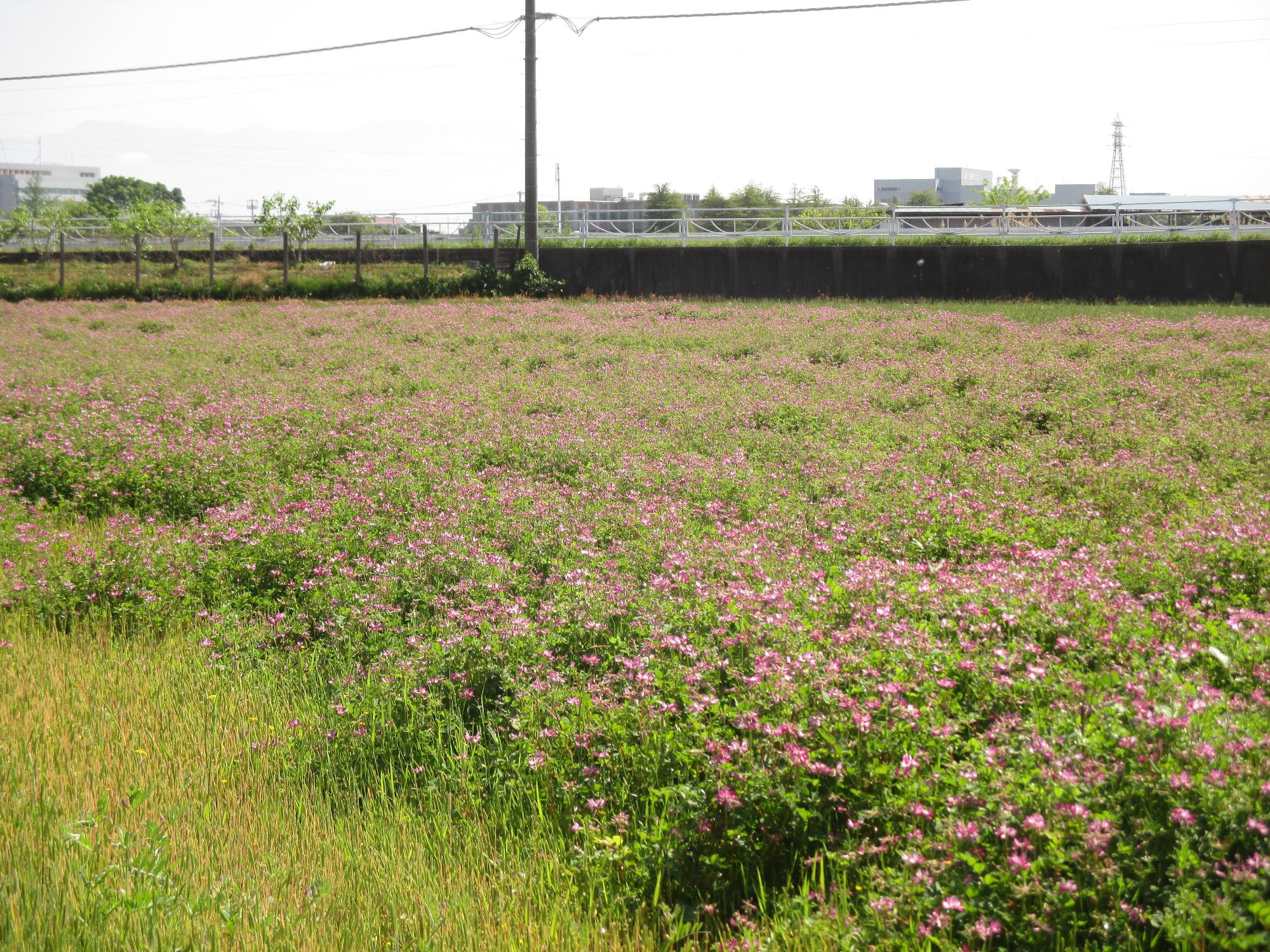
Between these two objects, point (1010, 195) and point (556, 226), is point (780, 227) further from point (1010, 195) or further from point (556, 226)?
point (1010, 195)

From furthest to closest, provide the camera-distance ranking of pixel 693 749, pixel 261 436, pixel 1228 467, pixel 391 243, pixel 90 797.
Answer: pixel 391 243
pixel 261 436
pixel 1228 467
pixel 90 797
pixel 693 749

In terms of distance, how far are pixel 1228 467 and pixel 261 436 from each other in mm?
8586

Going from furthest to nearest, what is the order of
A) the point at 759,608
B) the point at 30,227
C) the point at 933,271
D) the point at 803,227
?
the point at 30,227
the point at 803,227
the point at 933,271
the point at 759,608

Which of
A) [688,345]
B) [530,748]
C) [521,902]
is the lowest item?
[521,902]

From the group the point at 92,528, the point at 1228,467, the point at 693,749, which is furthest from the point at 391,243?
the point at 693,749

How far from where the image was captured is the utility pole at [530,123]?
87.8ft

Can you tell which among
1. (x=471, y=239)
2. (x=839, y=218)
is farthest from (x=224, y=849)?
(x=471, y=239)

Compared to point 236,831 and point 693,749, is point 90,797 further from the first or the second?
point 693,749

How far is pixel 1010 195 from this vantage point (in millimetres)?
64250

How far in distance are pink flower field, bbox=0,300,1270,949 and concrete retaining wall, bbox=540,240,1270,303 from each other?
10380 millimetres

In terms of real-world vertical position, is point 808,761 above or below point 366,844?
above

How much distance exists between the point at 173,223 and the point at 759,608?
4427 centimetres

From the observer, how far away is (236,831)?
3652 mm

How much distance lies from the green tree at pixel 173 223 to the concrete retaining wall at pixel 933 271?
22.0m
